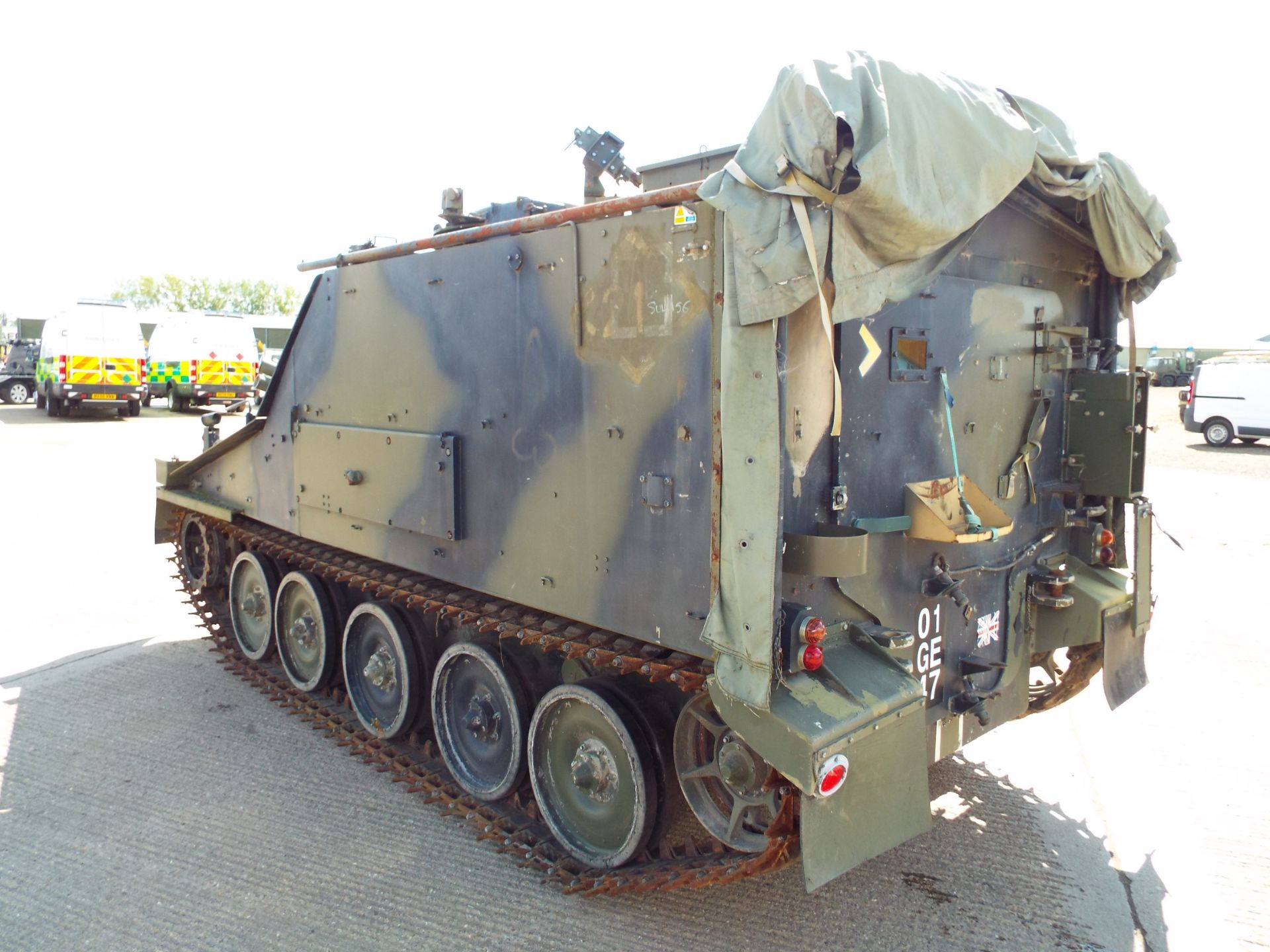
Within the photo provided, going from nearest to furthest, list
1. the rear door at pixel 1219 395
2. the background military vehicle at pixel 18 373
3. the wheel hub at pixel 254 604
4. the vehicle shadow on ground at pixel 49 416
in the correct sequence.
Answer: the wheel hub at pixel 254 604 < the rear door at pixel 1219 395 < the vehicle shadow on ground at pixel 49 416 < the background military vehicle at pixel 18 373

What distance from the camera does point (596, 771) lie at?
4141 mm

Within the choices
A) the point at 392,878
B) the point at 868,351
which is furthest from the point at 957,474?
the point at 392,878

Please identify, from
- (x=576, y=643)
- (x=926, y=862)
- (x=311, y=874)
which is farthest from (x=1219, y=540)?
(x=311, y=874)

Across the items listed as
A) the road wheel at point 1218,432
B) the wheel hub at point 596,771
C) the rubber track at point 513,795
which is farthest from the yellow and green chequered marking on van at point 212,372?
the wheel hub at point 596,771

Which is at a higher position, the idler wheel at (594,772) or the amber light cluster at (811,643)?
the amber light cluster at (811,643)

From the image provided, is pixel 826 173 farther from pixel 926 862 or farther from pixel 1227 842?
pixel 1227 842

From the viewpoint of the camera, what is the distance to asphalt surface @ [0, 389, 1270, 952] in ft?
12.2

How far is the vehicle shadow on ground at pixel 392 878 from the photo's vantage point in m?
3.71

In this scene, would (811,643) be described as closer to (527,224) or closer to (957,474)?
(957,474)

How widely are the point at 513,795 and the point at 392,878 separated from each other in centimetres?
73

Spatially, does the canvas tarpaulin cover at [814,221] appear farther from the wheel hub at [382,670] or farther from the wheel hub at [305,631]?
the wheel hub at [305,631]

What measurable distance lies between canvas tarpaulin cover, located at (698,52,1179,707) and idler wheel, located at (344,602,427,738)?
8.26 feet

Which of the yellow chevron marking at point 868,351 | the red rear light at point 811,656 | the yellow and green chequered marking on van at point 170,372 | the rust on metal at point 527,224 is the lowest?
the red rear light at point 811,656

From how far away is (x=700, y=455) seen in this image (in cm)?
339
